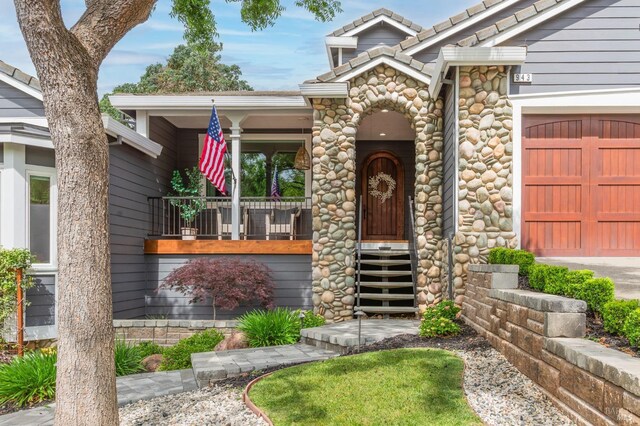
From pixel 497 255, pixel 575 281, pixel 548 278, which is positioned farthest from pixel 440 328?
pixel 575 281

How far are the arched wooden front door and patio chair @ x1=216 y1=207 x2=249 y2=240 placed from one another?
2.70 m

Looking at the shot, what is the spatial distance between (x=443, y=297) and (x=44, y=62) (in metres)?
6.20

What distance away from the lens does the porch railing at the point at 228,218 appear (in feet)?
36.2

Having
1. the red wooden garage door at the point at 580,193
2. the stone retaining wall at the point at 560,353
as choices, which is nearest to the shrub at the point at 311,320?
the stone retaining wall at the point at 560,353

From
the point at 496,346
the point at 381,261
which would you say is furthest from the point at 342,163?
the point at 496,346

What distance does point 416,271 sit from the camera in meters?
9.19

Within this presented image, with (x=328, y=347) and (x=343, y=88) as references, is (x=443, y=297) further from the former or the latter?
(x=343, y=88)

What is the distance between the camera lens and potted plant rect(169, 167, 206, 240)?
1101cm

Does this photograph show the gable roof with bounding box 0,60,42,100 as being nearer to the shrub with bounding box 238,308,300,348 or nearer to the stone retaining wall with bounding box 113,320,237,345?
the stone retaining wall with bounding box 113,320,237,345

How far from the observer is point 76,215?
3.85 meters

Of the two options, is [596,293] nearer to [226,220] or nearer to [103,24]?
[103,24]

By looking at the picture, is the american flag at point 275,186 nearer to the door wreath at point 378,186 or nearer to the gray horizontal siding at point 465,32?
the door wreath at point 378,186

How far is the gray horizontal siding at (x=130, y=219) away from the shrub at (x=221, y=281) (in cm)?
90

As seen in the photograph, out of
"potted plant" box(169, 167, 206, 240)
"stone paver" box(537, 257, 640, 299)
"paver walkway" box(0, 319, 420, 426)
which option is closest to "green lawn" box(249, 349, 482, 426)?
"paver walkway" box(0, 319, 420, 426)
